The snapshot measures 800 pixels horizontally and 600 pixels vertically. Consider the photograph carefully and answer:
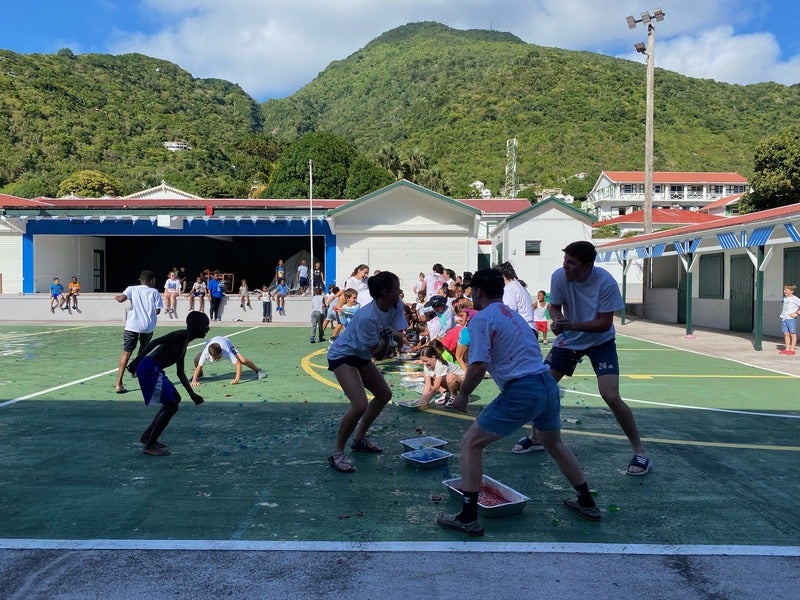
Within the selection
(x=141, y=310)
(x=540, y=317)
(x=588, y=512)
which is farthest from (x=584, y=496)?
(x=540, y=317)

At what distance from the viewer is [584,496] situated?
4.37 meters

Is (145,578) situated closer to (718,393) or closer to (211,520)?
(211,520)

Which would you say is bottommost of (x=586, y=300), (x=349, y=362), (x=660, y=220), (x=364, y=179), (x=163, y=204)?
(x=349, y=362)

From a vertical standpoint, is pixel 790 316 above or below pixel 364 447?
above

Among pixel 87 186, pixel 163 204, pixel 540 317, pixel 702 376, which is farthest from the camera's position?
pixel 87 186

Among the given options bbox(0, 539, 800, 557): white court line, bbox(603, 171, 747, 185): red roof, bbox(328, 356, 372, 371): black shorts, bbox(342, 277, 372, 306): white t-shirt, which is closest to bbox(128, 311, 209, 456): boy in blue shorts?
bbox(328, 356, 372, 371): black shorts

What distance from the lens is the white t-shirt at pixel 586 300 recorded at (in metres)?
5.09

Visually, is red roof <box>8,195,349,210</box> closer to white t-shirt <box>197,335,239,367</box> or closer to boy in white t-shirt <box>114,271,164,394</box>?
white t-shirt <box>197,335,239,367</box>

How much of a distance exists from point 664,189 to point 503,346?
94463mm

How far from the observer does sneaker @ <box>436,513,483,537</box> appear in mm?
4074

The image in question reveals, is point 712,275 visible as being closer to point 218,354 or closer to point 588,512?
point 218,354

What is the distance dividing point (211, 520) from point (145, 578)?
839 millimetres

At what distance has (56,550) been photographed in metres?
3.88

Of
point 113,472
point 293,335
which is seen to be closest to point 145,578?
point 113,472
